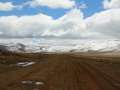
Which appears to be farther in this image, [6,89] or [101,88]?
[101,88]

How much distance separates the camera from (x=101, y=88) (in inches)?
749

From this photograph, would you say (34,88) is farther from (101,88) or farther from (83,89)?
(101,88)

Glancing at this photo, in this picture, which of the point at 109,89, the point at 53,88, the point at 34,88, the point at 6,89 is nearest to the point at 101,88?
the point at 109,89

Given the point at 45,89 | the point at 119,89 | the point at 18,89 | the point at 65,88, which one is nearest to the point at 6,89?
the point at 18,89

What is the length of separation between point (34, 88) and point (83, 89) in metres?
3.17

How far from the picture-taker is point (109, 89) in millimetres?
18641

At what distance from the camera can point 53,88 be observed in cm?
1867

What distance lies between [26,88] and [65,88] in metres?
Answer: 2.53

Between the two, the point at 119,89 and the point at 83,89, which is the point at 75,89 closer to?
the point at 83,89

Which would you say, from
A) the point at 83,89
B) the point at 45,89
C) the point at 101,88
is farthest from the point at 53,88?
the point at 101,88

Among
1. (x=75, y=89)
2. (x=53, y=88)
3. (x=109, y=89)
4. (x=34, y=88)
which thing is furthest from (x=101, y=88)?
(x=34, y=88)

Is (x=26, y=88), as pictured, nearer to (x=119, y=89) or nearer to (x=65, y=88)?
(x=65, y=88)

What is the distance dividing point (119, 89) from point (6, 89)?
7.25 meters

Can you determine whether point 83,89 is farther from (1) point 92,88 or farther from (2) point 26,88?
(2) point 26,88
